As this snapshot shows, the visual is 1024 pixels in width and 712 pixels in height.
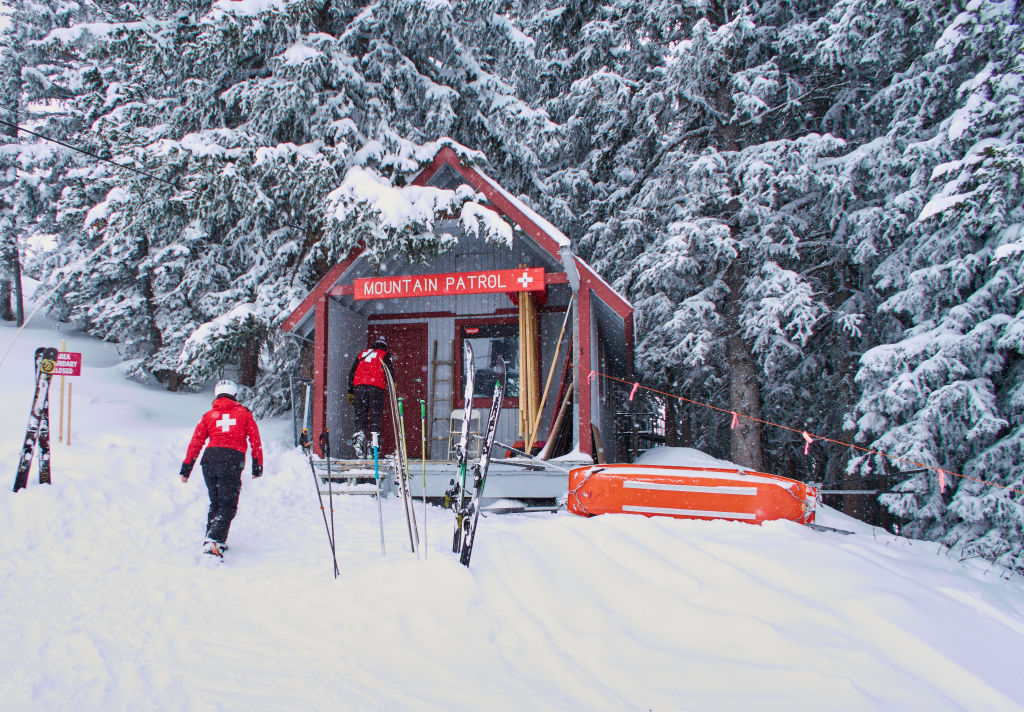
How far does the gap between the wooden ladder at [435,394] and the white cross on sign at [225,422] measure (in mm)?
5969

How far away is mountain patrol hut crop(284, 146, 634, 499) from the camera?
8867 millimetres

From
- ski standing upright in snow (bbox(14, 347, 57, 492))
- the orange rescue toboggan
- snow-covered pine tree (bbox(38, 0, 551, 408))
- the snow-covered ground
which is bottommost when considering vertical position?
the snow-covered ground

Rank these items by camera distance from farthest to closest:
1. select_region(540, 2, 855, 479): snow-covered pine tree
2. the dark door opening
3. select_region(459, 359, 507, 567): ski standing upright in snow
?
the dark door opening → select_region(540, 2, 855, 479): snow-covered pine tree → select_region(459, 359, 507, 567): ski standing upright in snow

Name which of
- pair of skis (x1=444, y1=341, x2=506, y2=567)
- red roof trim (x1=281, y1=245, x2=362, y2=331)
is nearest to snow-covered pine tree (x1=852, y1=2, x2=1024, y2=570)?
pair of skis (x1=444, y1=341, x2=506, y2=567)

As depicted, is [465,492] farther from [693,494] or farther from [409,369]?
[409,369]

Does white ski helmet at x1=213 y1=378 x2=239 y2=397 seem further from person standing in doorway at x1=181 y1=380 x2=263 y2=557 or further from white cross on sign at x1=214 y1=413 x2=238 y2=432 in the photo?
white cross on sign at x1=214 y1=413 x2=238 y2=432

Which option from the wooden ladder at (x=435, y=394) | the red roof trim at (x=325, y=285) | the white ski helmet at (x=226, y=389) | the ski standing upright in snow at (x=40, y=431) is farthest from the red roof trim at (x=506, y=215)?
the white ski helmet at (x=226, y=389)

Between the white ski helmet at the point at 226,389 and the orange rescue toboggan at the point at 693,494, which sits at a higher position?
the white ski helmet at the point at 226,389

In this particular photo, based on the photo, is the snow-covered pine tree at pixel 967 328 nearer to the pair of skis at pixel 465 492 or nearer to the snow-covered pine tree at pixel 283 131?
the pair of skis at pixel 465 492

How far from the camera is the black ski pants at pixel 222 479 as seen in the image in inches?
216

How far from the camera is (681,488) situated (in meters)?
6.55

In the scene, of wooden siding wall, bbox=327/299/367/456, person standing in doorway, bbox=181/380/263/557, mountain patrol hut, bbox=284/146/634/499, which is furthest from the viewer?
wooden siding wall, bbox=327/299/367/456

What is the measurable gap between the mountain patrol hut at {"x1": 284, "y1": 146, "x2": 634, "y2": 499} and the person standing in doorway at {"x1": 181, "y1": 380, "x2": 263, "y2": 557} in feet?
9.88

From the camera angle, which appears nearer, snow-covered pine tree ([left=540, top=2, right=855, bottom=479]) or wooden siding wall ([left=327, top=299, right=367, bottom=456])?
wooden siding wall ([left=327, top=299, right=367, bottom=456])
